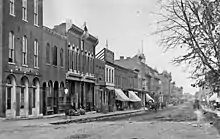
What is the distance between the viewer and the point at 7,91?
31.8m

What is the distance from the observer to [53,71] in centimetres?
4278

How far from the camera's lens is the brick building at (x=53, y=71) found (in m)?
40.4

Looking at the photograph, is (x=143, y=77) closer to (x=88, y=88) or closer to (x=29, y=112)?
(x=88, y=88)

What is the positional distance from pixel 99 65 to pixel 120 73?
15.5 metres

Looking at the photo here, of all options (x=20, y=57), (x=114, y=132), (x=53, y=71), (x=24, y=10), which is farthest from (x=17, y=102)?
(x=114, y=132)

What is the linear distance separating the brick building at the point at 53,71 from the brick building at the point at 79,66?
1783mm

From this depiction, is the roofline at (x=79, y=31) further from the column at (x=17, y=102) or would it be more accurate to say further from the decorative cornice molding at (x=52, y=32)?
the column at (x=17, y=102)

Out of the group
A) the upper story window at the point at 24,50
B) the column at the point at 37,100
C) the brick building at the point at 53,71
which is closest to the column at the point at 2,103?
the upper story window at the point at 24,50

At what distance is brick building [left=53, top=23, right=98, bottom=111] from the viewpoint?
48.2 meters

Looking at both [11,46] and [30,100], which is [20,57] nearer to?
[11,46]

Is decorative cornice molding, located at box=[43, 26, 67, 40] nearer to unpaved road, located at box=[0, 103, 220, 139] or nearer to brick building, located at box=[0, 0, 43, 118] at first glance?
brick building, located at box=[0, 0, 43, 118]

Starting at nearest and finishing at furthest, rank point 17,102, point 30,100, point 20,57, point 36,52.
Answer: point 17,102
point 20,57
point 30,100
point 36,52

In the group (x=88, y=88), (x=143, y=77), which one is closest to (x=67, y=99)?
(x=88, y=88)

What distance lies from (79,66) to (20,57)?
18.1 meters
